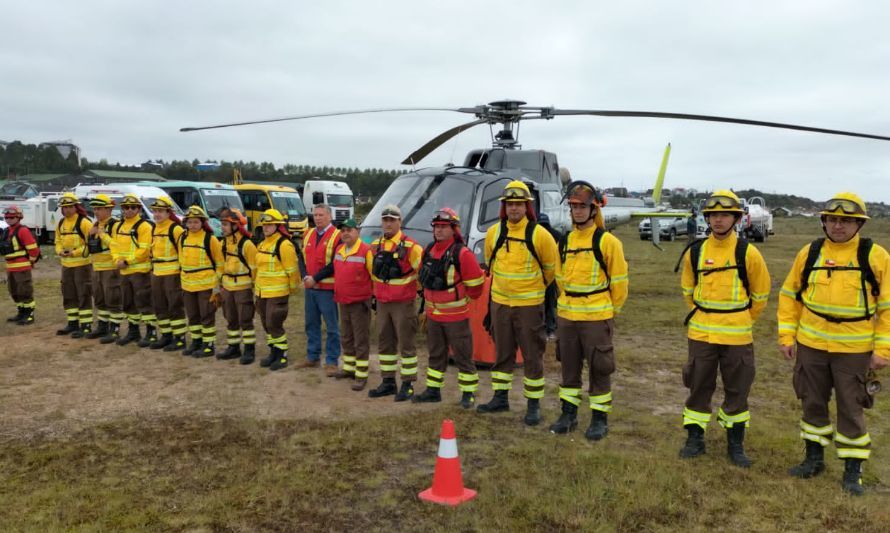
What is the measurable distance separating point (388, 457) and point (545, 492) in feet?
4.25

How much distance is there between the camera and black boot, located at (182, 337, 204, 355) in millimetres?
8117

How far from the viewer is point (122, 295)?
8.83 m

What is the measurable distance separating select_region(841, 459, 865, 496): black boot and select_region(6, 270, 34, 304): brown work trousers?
36.1 feet

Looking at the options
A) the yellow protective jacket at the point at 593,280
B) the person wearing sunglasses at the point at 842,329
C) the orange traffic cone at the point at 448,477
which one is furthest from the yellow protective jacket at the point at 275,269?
the person wearing sunglasses at the point at 842,329

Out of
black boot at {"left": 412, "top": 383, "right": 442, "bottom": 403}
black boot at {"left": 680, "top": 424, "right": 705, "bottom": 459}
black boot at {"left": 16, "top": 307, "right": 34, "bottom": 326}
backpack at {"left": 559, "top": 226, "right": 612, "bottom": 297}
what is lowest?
black boot at {"left": 16, "top": 307, "right": 34, "bottom": 326}

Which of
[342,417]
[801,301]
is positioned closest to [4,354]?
[342,417]

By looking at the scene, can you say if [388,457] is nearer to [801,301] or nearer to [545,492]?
[545,492]

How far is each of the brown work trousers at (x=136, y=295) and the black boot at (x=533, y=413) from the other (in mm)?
5631

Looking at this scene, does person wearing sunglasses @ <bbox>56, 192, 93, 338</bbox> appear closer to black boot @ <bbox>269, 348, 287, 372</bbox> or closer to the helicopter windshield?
black boot @ <bbox>269, 348, 287, 372</bbox>

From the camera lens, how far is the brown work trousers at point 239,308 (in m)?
7.68

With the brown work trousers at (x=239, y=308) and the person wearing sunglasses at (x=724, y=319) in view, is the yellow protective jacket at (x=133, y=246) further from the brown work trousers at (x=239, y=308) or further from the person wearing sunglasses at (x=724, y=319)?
the person wearing sunglasses at (x=724, y=319)

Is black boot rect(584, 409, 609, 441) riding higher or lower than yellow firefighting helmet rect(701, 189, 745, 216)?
lower

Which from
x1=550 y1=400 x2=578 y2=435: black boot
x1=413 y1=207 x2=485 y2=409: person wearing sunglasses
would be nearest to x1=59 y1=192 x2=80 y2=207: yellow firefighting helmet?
x1=413 y1=207 x2=485 y2=409: person wearing sunglasses

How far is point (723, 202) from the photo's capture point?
4.59 metres
